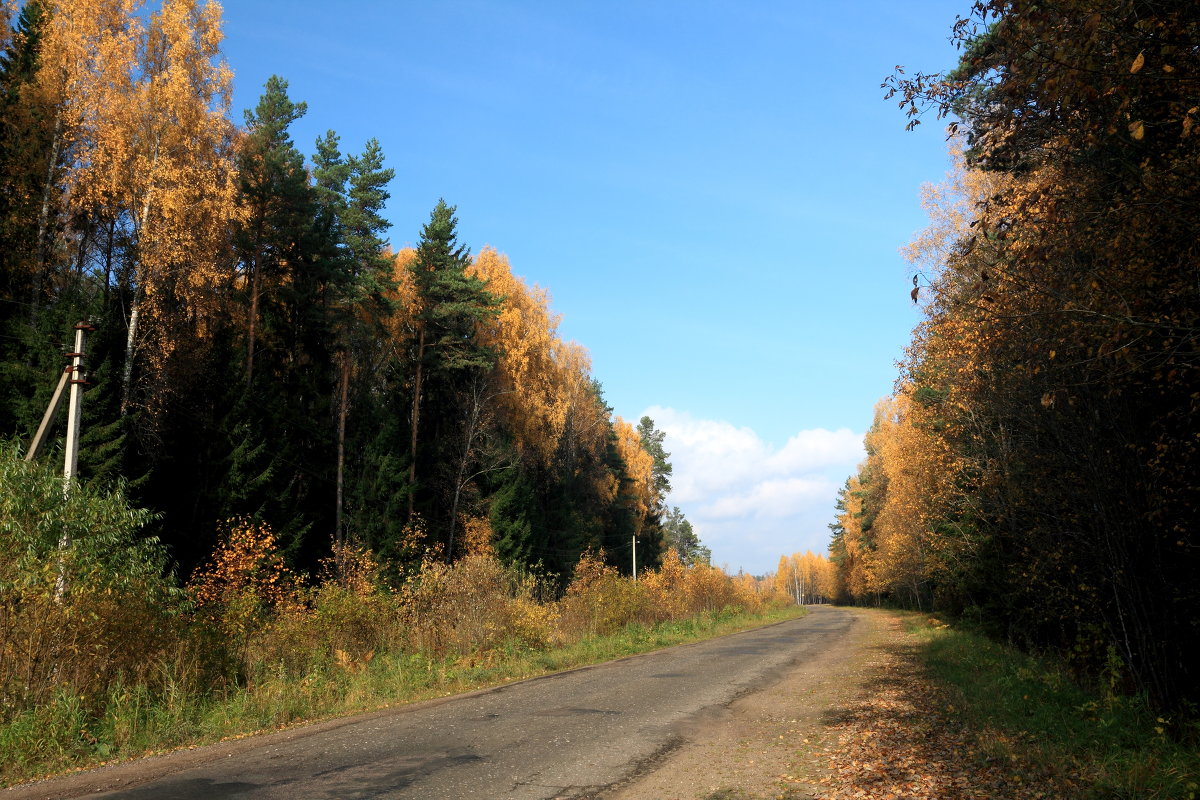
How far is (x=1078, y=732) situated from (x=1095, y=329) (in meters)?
5.08

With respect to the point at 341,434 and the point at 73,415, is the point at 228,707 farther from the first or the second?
the point at 341,434

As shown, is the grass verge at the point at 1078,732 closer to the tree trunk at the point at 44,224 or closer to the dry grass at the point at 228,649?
the dry grass at the point at 228,649

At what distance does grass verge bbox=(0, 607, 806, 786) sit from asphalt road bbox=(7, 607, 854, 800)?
0.84m

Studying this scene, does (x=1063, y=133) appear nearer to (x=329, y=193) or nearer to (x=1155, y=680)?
(x=1155, y=680)

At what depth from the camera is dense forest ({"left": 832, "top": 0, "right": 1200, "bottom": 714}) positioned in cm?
509

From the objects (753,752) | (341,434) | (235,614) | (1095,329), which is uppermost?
(341,434)

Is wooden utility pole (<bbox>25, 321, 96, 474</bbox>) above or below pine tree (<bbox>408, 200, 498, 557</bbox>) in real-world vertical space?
below

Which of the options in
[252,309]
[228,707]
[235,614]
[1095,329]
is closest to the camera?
[1095,329]

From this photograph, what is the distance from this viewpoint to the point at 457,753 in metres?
7.68

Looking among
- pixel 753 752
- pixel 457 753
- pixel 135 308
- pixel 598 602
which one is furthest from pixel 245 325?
pixel 753 752

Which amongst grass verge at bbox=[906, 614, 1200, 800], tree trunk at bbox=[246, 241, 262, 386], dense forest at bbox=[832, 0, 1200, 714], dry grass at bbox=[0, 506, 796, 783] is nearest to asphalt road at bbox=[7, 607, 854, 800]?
dry grass at bbox=[0, 506, 796, 783]

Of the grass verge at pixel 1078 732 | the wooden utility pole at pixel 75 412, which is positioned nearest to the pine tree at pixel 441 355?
the wooden utility pole at pixel 75 412

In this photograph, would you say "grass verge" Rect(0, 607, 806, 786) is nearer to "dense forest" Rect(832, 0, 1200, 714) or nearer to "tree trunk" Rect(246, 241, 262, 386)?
"dense forest" Rect(832, 0, 1200, 714)

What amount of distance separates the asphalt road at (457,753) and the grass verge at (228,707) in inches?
33.3
